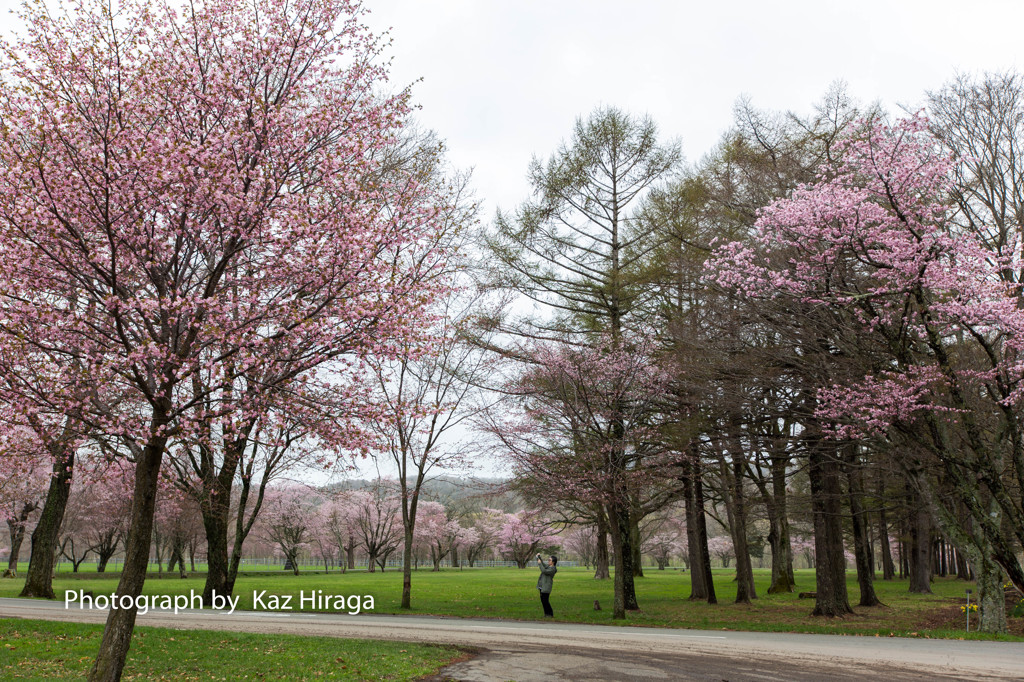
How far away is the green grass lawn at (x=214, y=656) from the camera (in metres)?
7.70

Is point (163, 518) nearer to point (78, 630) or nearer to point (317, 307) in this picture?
point (78, 630)

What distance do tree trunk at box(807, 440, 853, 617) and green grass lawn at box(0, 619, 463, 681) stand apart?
10.4 metres

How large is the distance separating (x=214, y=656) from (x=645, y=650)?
239 inches

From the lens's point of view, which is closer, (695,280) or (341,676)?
(341,676)

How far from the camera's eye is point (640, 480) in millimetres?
15250

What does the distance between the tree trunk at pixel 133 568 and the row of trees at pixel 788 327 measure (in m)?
9.54

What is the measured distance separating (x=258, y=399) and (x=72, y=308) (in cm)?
221

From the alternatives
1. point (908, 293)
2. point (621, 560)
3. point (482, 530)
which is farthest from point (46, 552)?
point (482, 530)

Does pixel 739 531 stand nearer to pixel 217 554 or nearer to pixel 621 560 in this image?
pixel 621 560

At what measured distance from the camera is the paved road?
784 centimetres

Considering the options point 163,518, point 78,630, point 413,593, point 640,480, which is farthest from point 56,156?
point 163,518

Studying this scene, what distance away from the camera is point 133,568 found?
6793mm

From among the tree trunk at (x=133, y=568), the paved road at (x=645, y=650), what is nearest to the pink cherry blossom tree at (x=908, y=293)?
the paved road at (x=645, y=650)

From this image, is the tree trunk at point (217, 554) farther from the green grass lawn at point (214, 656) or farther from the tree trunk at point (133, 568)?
the tree trunk at point (133, 568)
